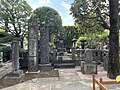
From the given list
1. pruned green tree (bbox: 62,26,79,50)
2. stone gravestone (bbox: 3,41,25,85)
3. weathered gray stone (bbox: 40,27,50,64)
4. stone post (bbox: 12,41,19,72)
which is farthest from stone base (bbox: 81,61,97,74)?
pruned green tree (bbox: 62,26,79,50)

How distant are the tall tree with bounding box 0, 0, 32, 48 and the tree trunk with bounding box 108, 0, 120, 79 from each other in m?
21.8

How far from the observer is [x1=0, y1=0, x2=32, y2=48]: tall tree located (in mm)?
32125

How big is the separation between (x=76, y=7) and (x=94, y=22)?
1611mm

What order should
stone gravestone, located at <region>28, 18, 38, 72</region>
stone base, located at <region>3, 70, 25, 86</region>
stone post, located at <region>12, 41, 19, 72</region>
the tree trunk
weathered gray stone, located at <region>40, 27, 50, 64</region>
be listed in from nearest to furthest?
stone base, located at <region>3, 70, 25, 86</region>
the tree trunk
stone post, located at <region>12, 41, 19, 72</region>
stone gravestone, located at <region>28, 18, 38, 72</region>
weathered gray stone, located at <region>40, 27, 50, 64</region>

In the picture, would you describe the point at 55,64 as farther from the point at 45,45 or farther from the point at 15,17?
the point at 15,17

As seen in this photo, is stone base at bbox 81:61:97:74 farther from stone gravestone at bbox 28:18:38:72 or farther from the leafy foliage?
the leafy foliage

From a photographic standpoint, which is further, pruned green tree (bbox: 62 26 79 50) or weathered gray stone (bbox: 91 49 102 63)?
pruned green tree (bbox: 62 26 79 50)

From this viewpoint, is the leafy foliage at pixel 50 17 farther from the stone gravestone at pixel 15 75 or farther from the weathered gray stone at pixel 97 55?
the stone gravestone at pixel 15 75

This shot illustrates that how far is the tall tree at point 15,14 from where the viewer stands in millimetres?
32125

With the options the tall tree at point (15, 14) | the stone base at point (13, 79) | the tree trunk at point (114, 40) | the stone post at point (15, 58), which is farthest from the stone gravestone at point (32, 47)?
the tall tree at point (15, 14)

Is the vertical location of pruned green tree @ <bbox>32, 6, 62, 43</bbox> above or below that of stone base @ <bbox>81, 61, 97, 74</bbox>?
above

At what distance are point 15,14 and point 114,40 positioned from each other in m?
23.3

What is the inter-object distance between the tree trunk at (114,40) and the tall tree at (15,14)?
21.8m

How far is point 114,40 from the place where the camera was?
12008 mm
